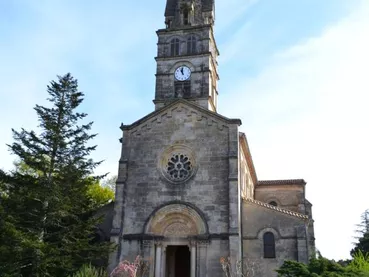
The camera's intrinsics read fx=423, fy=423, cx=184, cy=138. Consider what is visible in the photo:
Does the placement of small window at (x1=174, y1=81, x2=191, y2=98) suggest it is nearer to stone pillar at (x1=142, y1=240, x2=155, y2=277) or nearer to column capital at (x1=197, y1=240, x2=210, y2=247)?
stone pillar at (x1=142, y1=240, x2=155, y2=277)

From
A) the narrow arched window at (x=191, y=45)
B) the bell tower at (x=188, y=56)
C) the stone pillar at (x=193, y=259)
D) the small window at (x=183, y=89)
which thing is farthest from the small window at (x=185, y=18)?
the stone pillar at (x=193, y=259)

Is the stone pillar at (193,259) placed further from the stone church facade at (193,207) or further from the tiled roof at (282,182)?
the tiled roof at (282,182)

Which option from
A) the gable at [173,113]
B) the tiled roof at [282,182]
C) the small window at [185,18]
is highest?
the small window at [185,18]

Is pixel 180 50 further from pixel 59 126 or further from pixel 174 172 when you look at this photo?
pixel 59 126

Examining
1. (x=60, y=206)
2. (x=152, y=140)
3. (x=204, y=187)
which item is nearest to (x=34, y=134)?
(x=60, y=206)

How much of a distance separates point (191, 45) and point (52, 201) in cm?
1792

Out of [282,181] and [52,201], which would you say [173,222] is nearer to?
[52,201]

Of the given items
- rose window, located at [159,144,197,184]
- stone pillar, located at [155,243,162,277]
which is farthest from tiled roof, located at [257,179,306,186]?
stone pillar, located at [155,243,162,277]

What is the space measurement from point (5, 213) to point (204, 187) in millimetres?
10253

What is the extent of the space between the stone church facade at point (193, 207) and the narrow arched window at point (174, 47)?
8.39m

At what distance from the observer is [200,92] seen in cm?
3103

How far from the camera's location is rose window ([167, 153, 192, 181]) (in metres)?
24.4

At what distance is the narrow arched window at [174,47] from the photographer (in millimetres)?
32719

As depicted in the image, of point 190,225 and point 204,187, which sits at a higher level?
point 204,187
